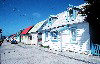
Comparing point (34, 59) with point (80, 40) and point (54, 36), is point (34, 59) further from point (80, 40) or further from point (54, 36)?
point (54, 36)

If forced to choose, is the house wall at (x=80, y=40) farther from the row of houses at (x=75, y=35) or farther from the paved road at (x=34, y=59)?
the paved road at (x=34, y=59)

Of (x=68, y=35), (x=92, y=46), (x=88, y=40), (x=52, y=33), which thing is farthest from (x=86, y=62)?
(x=52, y=33)

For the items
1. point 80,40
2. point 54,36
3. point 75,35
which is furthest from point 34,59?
point 54,36

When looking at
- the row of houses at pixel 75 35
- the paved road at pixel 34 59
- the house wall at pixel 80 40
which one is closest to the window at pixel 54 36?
the row of houses at pixel 75 35

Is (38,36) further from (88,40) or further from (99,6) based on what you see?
(99,6)

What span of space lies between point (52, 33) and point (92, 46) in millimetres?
11366

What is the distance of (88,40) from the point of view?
15.4m

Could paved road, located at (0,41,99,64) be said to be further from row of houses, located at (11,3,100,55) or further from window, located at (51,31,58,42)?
window, located at (51,31,58,42)

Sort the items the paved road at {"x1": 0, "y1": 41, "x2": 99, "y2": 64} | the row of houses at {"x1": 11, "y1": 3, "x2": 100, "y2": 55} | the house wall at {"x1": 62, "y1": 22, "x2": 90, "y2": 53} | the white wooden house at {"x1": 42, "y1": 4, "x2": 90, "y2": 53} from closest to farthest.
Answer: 1. the paved road at {"x1": 0, "y1": 41, "x2": 99, "y2": 64}
2. the row of houses at {"x1": 11, "y1": 3, "x2": 100, "y2": 55}
3. the house wall at {"x1": 62, "y1": 22, "x2": 90, "y2": 53}
4. the white wooden house at {"x1": 42, "y1": 4, "x2": 90, "y2": 53}

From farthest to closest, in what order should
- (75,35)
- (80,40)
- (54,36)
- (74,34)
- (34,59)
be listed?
(54,36) < (74,34) < (75,35) < (80,40) < (34,59)

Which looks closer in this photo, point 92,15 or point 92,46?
point 92,15

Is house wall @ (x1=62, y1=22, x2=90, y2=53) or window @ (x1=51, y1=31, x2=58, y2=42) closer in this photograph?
house wall @ (x1=62, y1=22, x2=90, y2=53)

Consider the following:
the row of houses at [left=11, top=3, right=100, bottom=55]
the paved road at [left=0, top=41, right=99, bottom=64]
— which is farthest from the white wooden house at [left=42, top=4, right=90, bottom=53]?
the paved road at [left=0, top=41, right=99, bottom=64]

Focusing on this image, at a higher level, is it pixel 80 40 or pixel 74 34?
pixel 74 34
